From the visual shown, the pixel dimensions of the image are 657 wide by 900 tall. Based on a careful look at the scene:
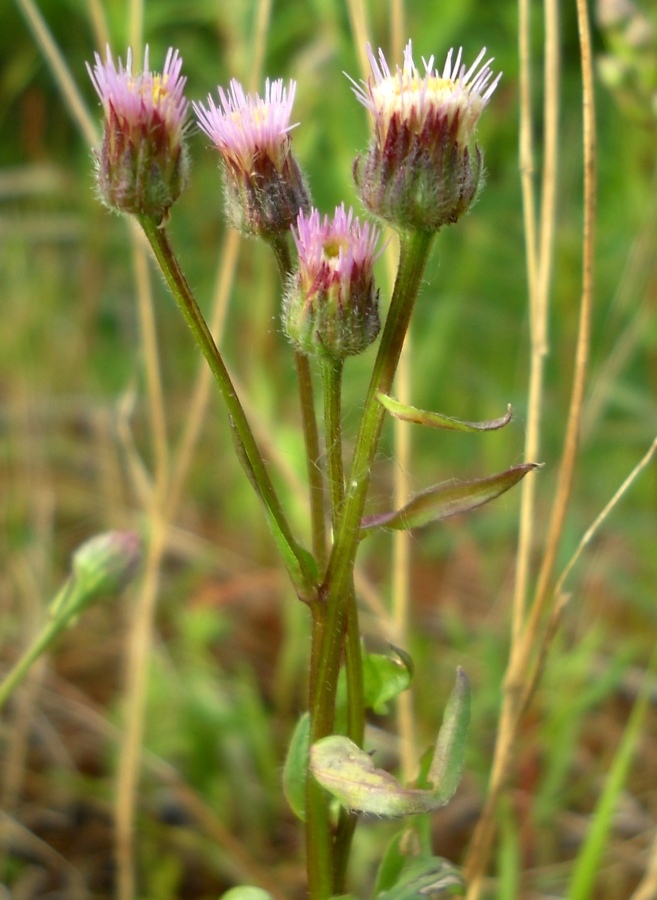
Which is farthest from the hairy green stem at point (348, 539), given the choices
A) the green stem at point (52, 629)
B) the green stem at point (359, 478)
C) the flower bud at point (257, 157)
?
the green stem at point (52, 629)

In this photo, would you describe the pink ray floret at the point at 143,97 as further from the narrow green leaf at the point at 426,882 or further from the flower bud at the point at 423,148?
the narrow green leaf at the point at 426,882

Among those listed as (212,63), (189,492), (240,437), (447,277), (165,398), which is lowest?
(189,492)

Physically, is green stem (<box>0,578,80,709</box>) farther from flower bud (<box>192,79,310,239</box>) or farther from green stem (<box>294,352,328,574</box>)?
flower bud (<box>192,79,310,239</box>)

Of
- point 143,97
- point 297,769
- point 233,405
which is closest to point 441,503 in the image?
point 233,405

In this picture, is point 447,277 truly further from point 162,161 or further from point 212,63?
point 162,161

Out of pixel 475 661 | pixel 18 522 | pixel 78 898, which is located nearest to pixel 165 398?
pixel 18 522

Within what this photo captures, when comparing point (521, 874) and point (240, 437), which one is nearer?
point (240, 437)
